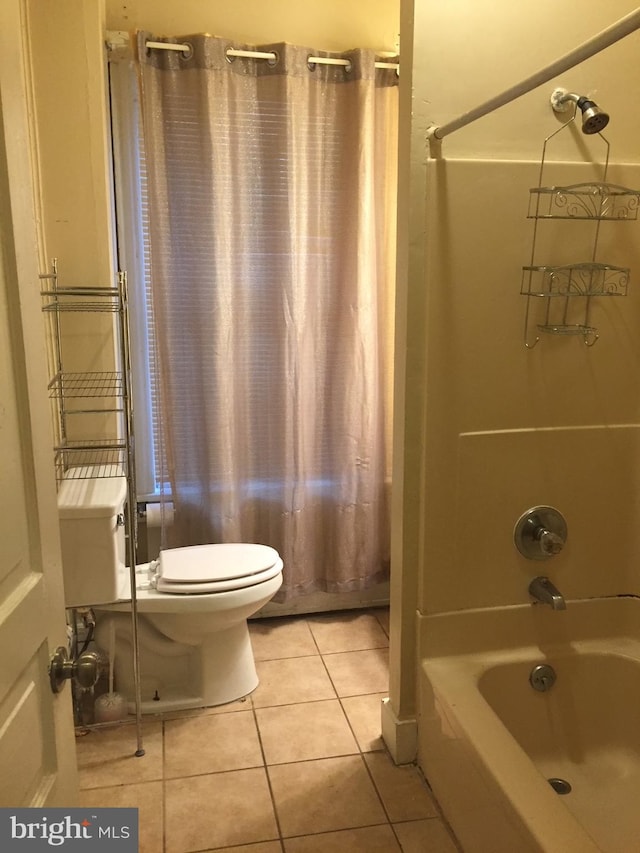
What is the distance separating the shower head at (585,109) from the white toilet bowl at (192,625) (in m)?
1.66

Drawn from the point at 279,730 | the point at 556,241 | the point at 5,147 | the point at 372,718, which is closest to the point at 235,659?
the point at 279,730

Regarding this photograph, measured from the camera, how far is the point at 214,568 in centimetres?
245

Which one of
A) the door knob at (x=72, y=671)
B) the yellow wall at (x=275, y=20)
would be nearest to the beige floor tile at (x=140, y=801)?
the door knob at (x=72, y=671)

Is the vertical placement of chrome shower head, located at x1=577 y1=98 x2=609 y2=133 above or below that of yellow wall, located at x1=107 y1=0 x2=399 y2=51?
below

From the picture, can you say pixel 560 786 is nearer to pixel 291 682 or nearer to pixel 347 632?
pixel 291 682

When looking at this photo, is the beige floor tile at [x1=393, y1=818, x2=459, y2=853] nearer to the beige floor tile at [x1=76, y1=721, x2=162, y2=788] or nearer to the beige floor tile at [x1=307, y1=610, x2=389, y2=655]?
the beige floor tile at [x1=76, y1=721, x2=162, y2=788]

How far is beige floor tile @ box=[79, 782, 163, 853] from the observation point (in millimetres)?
1918

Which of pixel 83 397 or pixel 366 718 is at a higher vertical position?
pixel 83 397

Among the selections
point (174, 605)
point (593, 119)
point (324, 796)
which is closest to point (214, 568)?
point (174, 605)

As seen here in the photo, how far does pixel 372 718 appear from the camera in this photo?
2.39 meters

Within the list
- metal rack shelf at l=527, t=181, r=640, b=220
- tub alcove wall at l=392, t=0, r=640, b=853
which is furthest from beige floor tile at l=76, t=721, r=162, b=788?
metal rack shelf at l=527, t=181, r=640, b=220

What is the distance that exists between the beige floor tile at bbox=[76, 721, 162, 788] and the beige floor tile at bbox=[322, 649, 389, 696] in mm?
666

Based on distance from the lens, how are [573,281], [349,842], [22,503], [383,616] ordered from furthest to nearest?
[383,616], [573,281], [349,842], [22,503]

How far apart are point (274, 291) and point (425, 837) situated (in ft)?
6.22
